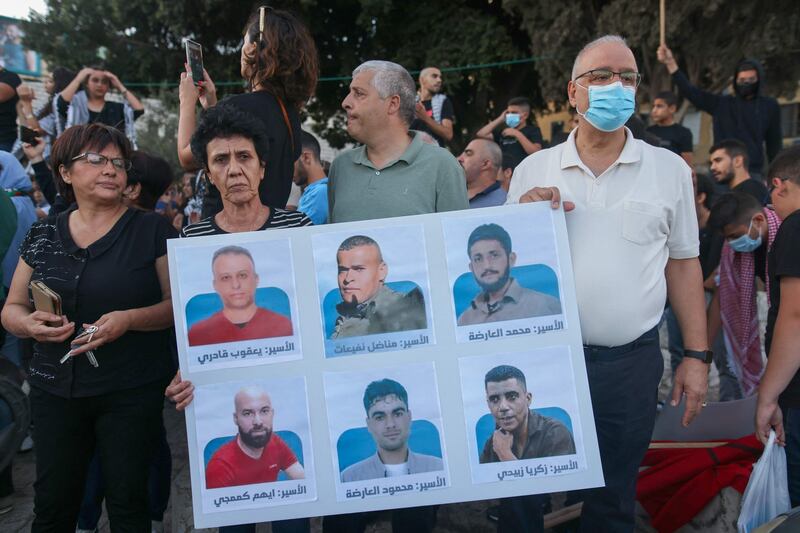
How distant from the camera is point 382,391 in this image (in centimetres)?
228

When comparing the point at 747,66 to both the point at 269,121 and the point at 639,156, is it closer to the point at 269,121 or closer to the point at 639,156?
the point at 639,156

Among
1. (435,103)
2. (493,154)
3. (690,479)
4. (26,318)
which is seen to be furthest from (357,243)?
(435,103)

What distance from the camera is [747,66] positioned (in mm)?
6078

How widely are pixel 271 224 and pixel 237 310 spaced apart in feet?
1.27

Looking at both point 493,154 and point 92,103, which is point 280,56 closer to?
point 493,154

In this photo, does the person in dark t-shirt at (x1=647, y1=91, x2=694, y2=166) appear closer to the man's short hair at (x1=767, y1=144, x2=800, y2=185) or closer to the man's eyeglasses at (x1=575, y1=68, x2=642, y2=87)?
the man's short hair at (x1=767, y1=144, x2=800, y2=185)

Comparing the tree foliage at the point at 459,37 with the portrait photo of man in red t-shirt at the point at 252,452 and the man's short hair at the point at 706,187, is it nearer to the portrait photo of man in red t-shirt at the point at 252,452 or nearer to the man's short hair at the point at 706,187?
the man's short hair at the point at 706,187

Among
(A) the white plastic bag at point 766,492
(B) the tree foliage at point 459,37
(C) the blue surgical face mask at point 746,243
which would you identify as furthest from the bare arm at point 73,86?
(B) the tree foliage at point 459,37

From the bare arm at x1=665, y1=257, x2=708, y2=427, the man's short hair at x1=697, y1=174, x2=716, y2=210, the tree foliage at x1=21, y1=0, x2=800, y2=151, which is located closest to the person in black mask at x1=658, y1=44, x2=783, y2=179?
the man's short hair at x1=697, y1=174, x2=716, y2=210

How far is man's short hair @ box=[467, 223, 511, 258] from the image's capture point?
7.65ft

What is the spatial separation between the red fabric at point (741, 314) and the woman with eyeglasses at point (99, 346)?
3.10m

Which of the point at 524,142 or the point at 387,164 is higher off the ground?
the point at 524,142

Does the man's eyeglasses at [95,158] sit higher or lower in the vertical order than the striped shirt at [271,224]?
higher

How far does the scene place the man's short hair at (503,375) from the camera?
229 cm
